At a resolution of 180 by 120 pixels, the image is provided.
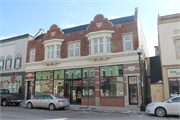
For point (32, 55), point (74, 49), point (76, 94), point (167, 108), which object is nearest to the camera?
point (167, 108)

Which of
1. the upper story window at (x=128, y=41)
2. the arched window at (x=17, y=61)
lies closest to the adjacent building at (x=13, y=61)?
the arched window at (x=17, y=61)

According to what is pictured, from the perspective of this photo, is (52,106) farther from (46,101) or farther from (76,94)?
(76,94)

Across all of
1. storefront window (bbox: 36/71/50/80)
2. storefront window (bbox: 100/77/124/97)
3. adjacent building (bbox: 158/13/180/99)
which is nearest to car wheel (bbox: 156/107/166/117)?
adjacent building (bbox: 158/13/180/99)

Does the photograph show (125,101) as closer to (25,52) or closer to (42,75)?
(42,75)

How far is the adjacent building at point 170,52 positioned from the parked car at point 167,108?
208 inches

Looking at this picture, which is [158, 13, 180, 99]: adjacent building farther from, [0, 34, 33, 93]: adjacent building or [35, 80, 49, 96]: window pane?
[0, 34, 33, 93]: adjacent building

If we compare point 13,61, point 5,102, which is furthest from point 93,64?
point 13,61

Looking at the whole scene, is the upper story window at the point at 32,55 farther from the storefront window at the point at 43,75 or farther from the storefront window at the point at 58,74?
the storefront window at the point at 58,74

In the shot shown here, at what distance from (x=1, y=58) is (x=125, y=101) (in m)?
21.4

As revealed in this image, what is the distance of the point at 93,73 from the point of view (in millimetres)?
18219

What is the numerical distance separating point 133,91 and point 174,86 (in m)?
3.80

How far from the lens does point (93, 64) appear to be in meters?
18.1

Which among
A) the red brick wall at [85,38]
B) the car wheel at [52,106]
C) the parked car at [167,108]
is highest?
the red brick wall at [85,38]

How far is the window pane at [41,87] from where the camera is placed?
68.4 feet
